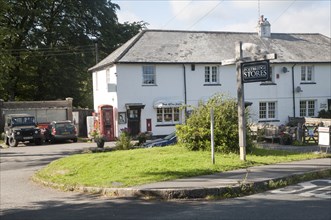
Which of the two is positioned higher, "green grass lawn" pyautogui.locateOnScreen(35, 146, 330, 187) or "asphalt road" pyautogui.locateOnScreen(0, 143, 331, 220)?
"green grass lawn" pyautogui.locateOnScreen(35, 146, 330, 187)

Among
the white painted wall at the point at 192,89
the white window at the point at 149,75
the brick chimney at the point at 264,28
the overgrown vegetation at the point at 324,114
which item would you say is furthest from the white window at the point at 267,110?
the white window at the point at 149,75

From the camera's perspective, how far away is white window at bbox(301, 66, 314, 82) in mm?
36781

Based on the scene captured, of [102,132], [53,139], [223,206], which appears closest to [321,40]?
[102,132]

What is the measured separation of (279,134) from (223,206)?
52.6ft

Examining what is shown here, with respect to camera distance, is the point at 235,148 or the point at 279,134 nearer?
the point at 235,148

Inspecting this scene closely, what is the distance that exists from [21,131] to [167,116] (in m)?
10.6

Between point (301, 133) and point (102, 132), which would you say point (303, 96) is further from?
point (102, 132)

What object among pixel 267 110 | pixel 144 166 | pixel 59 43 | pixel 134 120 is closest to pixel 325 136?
pixel 144 166

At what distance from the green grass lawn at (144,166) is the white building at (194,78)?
15.7m

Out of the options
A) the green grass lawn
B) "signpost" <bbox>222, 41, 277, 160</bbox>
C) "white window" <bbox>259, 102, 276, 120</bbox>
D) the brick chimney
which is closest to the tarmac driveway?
the green grass lawn

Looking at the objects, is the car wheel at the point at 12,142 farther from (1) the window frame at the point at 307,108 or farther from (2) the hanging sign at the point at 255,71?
(1) the window frame at the point at 307,108

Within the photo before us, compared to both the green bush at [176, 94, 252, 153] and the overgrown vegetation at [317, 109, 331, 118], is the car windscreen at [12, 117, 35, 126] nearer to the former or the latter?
the green bush at [176, 94, 252, 153]

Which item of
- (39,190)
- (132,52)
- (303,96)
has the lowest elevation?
(39,190)

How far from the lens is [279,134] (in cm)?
2419
